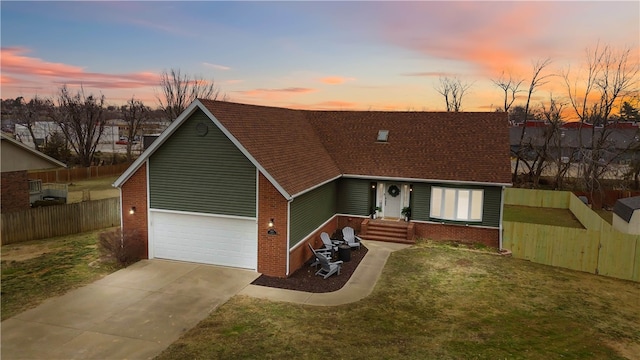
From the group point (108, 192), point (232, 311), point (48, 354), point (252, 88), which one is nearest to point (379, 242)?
point (232, 311)

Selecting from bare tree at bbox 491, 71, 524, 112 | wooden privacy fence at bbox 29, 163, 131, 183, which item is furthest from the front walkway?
wooden privacy fence at bbox 29, 163, 131, 183

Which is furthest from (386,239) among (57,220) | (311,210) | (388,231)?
(57,220)

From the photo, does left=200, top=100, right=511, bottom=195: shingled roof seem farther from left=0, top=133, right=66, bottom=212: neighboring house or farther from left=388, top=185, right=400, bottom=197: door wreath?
left=0, top=133, right=66, bottom=212: neighboring house

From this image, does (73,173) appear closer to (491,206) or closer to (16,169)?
(16,169)

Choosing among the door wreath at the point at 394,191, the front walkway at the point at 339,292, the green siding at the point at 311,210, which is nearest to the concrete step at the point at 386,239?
the green siding at the point at 311,210

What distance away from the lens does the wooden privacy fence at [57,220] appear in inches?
696

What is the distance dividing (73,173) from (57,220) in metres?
21.9

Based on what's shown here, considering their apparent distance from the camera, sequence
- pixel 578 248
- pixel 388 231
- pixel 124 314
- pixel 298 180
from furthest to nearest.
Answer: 1. pixel 388 231
2. pixel 578 248
3. pixel 298 180
4. pixel 124 314

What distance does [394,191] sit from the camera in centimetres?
2069

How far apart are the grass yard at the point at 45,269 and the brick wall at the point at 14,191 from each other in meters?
4.74

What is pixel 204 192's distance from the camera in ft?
49.2

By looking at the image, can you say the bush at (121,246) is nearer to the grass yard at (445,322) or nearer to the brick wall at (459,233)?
the grass yard at (445,322)

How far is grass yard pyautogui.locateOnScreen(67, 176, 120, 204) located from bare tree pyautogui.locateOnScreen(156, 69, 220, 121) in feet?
58.3

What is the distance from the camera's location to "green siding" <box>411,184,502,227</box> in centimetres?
1877
